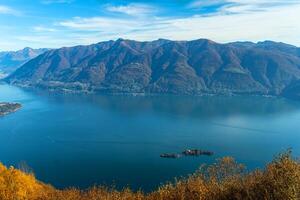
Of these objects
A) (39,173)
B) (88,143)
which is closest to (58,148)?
(88,143)

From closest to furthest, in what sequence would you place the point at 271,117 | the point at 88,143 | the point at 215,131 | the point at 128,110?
the point at 88,143 → the point at 215,131 → the point at 271,117 → the point at 128,110

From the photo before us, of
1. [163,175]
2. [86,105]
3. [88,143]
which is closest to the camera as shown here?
[163,175]

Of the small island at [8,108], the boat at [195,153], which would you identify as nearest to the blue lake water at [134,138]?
the boat at [195,153]

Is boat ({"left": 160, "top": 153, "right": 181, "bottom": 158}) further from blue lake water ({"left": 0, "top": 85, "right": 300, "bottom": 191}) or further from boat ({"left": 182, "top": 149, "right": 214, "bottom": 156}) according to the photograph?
boat ({"left": 182, "top": 149, "right": 214, "bottom": 156})

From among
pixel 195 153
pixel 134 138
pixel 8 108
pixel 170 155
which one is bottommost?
pixel 8 108

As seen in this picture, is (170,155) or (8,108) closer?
(170,155)

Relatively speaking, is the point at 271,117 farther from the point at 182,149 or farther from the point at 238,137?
the point at 182,149

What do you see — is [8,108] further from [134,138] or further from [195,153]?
[195,153]

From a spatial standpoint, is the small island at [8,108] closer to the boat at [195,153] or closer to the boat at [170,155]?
the boat at [170,155]

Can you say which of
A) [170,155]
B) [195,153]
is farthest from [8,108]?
[195,153]

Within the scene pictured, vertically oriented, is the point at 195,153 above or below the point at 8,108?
above
